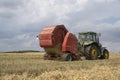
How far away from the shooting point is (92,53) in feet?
102

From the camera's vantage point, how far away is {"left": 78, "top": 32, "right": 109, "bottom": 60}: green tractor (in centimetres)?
3070

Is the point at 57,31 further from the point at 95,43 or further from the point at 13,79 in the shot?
the point at 13,79

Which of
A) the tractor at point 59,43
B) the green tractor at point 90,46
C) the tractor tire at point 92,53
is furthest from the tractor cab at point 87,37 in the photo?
the tractor at point 59,43

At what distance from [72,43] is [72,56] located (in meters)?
1.03

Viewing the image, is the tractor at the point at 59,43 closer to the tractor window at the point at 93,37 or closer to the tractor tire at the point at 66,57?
the tractor tire at the point at 66,57

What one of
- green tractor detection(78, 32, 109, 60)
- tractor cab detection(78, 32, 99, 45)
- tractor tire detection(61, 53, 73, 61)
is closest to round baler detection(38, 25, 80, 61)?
tractor tire detection(61, 53, 73, 61)

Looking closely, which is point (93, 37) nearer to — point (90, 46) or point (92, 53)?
point (90, 46)

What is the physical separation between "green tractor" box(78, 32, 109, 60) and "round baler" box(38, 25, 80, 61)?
2140 mm

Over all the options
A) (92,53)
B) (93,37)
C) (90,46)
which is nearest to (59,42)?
(90,46)

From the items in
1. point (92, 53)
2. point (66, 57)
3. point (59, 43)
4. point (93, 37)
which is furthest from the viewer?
point (93, 37)

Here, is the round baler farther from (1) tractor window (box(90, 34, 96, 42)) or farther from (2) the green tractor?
(1) tractor window (box(90, 34, 96, 42))

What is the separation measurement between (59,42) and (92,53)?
14.6 feet

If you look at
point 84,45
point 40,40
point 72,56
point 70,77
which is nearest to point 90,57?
point 84,45

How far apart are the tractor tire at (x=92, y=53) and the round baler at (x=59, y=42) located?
216cm
